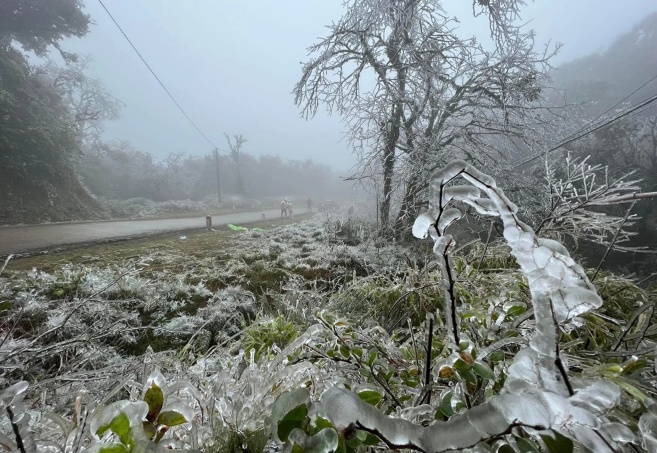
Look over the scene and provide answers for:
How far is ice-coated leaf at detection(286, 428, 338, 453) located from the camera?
0.29 metres

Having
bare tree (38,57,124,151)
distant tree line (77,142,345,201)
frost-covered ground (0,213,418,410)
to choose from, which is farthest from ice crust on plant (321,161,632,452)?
bare tree (38,57,124,151)

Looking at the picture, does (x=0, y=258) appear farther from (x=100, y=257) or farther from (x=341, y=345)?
(x=341, y=345)

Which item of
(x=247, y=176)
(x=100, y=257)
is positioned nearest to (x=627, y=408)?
(x=100, y=257)

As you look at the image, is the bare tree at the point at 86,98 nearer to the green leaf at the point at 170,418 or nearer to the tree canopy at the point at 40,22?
the tree canopy at the point at 40,22

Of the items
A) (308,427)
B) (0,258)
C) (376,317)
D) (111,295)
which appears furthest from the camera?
(0,258)

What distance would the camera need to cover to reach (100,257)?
4344 millimetres

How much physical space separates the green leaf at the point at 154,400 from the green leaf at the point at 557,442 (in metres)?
0.47

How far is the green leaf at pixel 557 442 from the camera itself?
10.9 inches

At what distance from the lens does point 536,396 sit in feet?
0.89

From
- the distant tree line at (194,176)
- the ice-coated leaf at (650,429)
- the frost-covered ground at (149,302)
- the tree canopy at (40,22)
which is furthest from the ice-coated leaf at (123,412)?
the distant tree line at (194,176)

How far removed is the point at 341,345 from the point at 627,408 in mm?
526

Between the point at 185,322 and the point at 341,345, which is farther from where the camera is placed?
the point at 185,322

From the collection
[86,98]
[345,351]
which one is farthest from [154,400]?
[86,98]

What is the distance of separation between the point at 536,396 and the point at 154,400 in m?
→ 0.48
